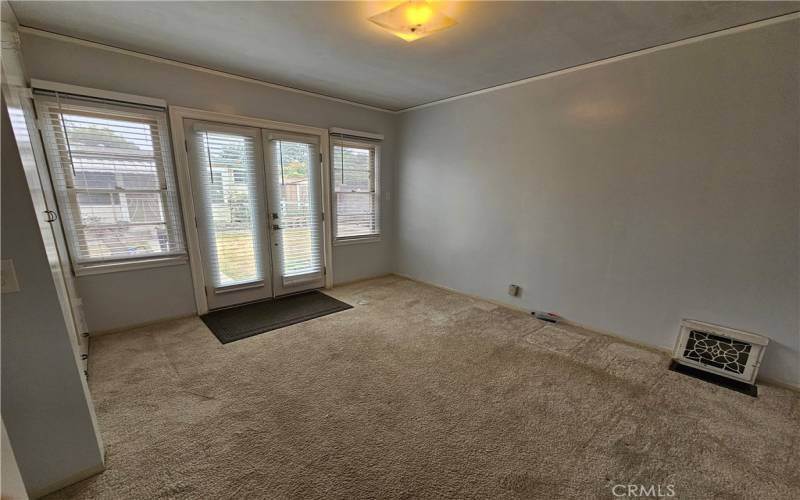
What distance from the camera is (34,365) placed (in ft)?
4.31

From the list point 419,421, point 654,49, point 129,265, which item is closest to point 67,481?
point 419,421

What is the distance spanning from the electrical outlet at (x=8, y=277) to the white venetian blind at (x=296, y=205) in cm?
251

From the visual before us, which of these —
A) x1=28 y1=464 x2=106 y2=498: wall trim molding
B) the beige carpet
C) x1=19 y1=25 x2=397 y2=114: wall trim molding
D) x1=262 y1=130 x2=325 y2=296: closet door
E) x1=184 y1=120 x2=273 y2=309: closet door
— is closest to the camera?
x1=28 y1=464 x2=106 y2=498: wall trim molding

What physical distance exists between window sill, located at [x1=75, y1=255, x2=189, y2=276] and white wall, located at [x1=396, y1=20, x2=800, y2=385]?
11.0ft

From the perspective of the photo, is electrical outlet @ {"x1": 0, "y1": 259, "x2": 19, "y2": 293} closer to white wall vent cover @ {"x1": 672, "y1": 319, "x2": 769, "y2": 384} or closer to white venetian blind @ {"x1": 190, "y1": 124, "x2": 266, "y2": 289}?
white venetian blind @ {"x1": 190, "y1": 124, "x2": 266, "y2": 289}

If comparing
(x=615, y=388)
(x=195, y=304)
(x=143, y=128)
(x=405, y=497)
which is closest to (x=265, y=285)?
(x=195, y=304)

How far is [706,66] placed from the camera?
229 cm

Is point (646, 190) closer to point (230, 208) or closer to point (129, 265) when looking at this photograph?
point (230, 208)

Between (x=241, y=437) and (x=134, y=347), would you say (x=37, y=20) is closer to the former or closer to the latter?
(x=134, y=347)

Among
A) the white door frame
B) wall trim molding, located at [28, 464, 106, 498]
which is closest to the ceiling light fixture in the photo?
the white door frame

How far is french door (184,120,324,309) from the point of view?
10.6ft

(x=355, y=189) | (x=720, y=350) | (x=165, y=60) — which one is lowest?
(x=720, y=350)

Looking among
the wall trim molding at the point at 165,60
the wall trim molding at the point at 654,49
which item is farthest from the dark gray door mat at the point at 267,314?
the wall trim molding at the point at 654,49

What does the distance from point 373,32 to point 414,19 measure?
1.79 feet
